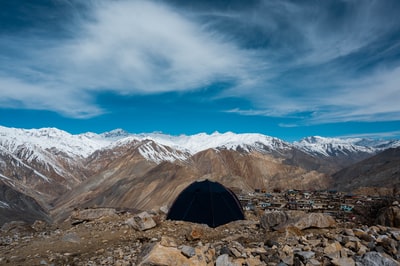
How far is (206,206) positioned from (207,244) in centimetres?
817

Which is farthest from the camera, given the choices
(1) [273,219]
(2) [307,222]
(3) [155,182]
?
(3) [155,182]

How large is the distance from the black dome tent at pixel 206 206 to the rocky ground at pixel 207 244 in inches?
99.6

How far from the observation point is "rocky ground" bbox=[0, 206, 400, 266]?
27.8 feet

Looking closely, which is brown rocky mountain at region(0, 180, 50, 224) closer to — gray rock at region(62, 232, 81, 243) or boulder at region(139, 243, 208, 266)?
gray rock at region(62, 232, 81, 243)

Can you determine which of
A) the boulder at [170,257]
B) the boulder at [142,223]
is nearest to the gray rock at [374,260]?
the boulder at [170,257]

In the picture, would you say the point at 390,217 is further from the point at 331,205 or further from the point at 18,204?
the point at 18,204

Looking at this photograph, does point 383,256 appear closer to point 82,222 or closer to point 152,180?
point 82,222

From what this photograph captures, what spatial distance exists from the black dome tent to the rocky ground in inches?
99.6

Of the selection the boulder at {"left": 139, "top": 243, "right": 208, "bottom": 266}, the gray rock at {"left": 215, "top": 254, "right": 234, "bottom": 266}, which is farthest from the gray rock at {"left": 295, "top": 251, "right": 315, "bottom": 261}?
the boulder at {"left": 139, "top": 243, "right": 208, "bottom": 266}

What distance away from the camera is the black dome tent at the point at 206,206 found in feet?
59.4

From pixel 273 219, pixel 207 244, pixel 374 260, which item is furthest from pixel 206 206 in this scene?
pixel 374 260

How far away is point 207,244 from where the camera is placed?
10328 mm

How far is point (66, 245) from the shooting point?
12.5m

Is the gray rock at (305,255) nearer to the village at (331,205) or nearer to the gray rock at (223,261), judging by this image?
the gray rock at (223,261)
